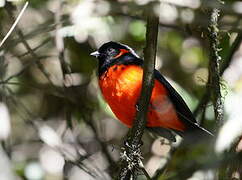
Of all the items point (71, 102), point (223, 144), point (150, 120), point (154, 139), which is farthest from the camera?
point (154, 139)

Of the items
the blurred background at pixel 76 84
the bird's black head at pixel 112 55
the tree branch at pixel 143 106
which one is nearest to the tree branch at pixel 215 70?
the blurred background at pixel 76 84

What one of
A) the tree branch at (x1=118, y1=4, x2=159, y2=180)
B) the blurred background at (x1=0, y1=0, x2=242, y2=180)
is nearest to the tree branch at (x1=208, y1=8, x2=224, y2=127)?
the blurred background at (x1=0, y1=0, x2=242, y2=180)

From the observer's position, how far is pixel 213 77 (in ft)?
13.9

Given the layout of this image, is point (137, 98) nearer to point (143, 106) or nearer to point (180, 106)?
point (180, 106)

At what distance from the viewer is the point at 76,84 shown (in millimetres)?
6523

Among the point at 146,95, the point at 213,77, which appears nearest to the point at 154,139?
the point at 213,77

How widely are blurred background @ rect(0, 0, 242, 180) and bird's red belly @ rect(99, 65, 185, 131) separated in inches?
12.0

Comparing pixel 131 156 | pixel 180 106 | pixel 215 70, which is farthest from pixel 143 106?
pixel 180 106

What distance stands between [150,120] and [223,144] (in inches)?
107

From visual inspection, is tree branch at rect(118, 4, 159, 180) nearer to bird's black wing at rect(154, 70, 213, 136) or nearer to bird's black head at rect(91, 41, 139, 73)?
bird's black wing at rect(154, 70, 213, 136)

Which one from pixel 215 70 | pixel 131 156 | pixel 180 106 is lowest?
pixel 131 156

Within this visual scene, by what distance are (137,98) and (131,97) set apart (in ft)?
0.16

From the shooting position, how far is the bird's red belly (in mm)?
4863

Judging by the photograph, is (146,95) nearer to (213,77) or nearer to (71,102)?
(213,77)
